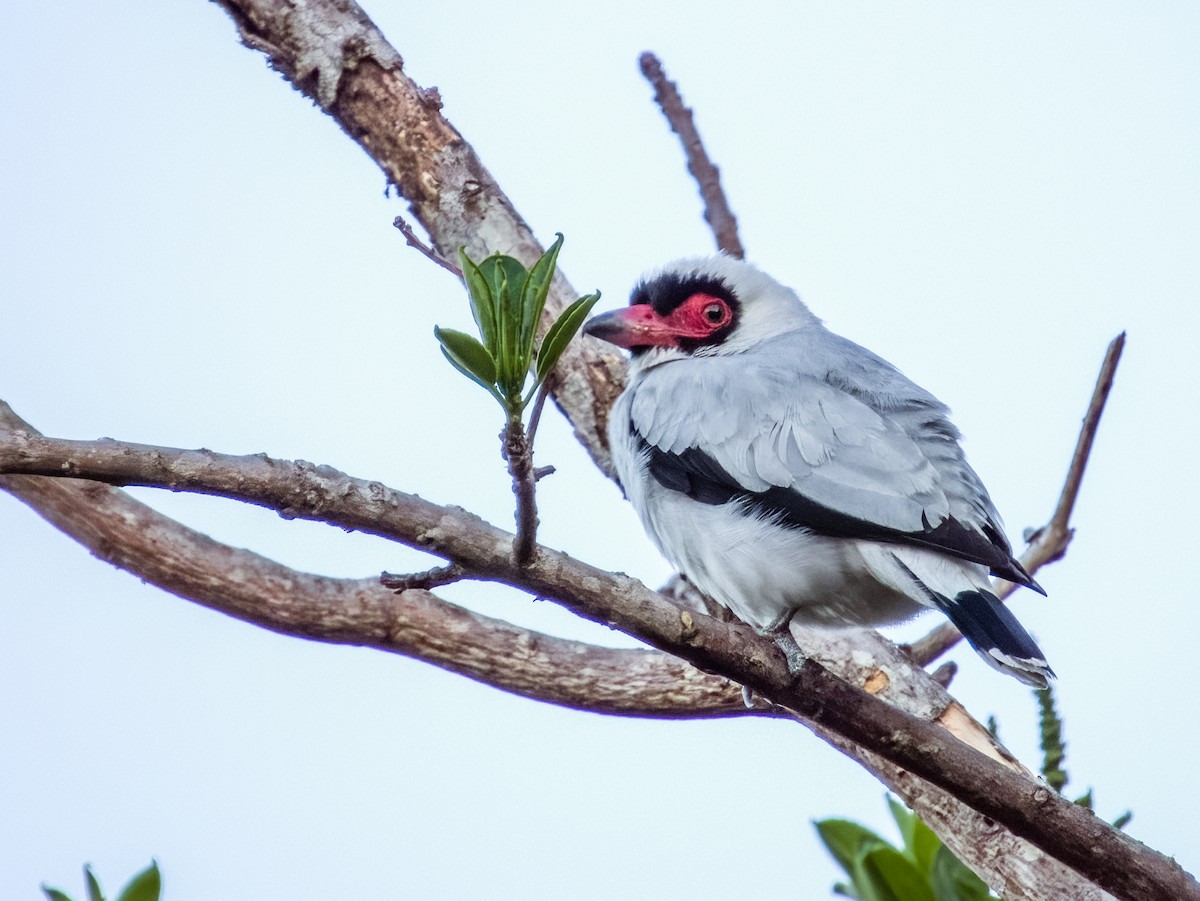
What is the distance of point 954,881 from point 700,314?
2.56m

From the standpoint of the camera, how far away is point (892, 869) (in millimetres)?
4289

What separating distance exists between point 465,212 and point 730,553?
8.00 ft

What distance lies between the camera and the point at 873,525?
407cm

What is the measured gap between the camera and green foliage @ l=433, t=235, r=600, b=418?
2809 mm

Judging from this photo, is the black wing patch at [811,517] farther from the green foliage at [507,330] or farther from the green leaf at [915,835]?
the green foliage at [507,330]

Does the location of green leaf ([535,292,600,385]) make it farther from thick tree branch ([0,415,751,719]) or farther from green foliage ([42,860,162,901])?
thick tree branch ([0,415,751,719])

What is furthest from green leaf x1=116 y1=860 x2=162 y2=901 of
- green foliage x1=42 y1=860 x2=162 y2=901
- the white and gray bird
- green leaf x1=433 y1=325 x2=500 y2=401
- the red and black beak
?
the red and black beak

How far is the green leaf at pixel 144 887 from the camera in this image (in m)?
3.37

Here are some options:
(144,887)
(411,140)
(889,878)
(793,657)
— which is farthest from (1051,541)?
(144,887)

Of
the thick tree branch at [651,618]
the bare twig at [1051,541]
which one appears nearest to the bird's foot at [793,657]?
the thick tree branch at [651,618]

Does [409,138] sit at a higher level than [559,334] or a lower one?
higher

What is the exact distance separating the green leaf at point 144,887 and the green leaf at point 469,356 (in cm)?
164

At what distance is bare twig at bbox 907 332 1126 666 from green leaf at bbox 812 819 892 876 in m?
1.03

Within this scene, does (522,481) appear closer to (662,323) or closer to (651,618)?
(651,618)
